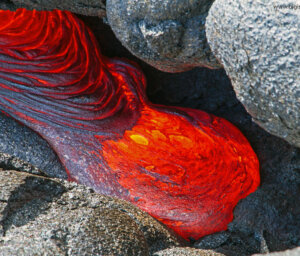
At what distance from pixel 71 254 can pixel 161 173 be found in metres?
0.94

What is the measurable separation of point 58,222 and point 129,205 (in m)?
0.40

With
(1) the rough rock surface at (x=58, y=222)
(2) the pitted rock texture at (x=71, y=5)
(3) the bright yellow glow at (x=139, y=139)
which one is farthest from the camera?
(3) the bright yellow glow at (x=139, y=139)

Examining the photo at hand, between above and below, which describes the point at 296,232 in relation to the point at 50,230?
below

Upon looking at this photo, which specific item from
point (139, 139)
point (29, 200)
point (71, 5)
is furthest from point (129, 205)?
point (71, 5)

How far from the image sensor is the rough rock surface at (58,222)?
1.05 meters

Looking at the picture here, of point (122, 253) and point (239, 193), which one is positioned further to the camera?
point (239, 193)

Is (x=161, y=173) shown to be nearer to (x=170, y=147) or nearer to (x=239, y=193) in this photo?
Result: (x=170, y=147)

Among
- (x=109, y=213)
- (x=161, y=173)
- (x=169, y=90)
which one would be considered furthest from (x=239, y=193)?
(x=109, y=213)

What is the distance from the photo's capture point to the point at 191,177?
1930 millimetres

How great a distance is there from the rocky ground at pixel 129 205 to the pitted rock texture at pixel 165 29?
49cm

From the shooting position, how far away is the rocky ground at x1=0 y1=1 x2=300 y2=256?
1090 mm

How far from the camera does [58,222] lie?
3.64 ft

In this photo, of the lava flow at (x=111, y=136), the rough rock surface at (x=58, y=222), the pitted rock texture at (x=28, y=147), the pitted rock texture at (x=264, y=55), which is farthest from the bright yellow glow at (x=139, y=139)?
the pitted rock texture at (x=264, y=55)

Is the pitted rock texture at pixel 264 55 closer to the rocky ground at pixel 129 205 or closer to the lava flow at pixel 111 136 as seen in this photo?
the rocky ground at pixel 129 205
